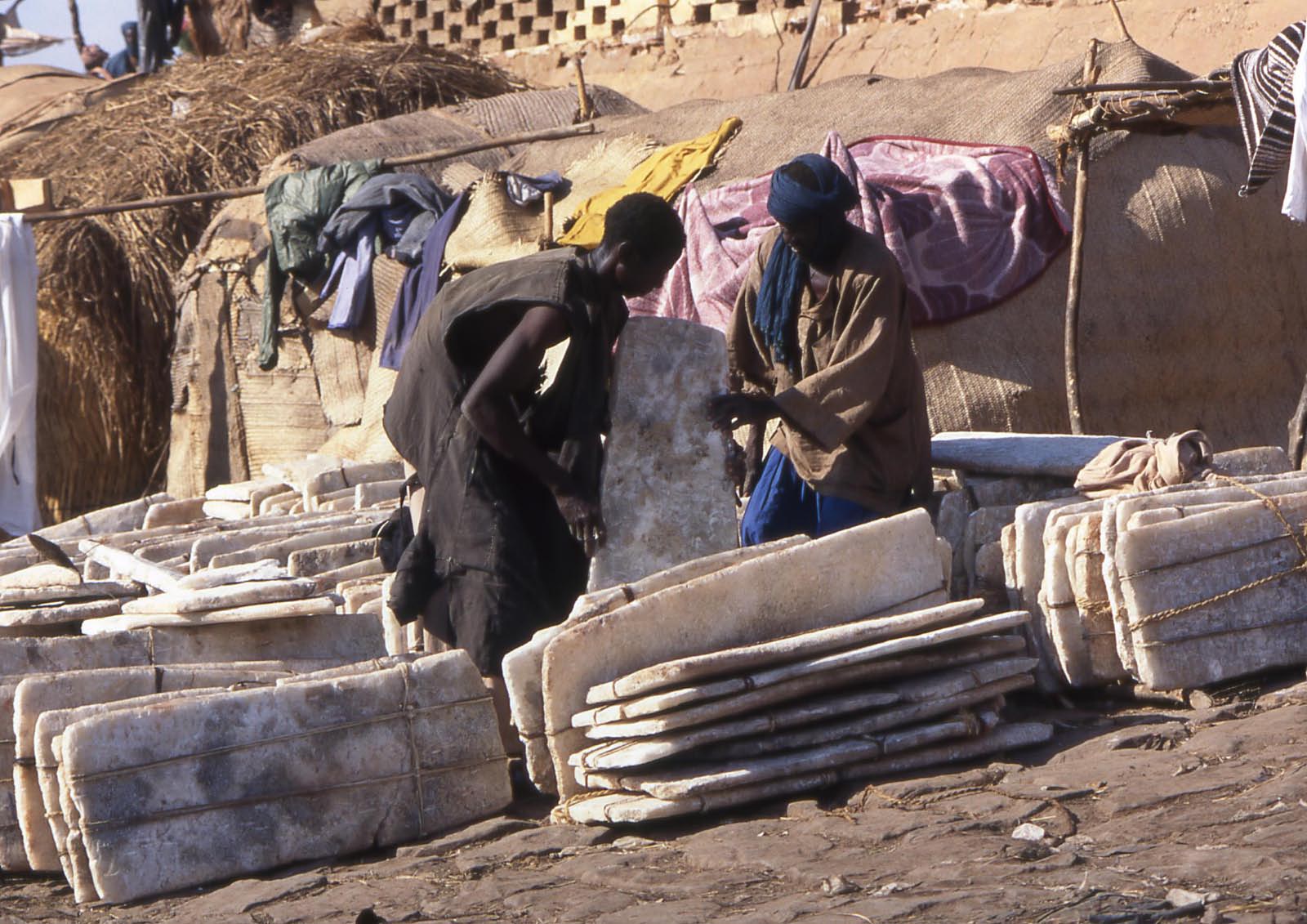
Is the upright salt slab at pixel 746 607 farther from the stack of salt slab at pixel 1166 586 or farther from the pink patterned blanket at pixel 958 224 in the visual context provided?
the pink patterned blanket at pixel 958 224

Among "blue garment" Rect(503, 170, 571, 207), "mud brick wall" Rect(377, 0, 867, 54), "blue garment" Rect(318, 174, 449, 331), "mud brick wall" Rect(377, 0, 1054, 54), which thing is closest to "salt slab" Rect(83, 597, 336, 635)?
Answer: "blue garment" Rect(503, 170, 571, 207)

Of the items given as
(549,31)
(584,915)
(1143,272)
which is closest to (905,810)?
(584,915)

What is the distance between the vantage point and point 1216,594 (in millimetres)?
4355

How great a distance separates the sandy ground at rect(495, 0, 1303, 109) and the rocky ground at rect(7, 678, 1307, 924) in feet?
18.7

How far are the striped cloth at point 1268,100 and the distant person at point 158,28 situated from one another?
11731 mm

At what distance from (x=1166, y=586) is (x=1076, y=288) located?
8.21 feet

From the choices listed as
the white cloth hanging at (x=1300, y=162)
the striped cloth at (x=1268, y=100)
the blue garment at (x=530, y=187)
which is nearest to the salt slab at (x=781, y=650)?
the white cloth hanging at (x=1300, y=162)

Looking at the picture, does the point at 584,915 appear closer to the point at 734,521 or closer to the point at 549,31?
the point at 734,521

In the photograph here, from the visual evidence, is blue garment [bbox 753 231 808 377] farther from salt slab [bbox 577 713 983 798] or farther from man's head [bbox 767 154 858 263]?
salt slab [bbox 577 713 983 798]

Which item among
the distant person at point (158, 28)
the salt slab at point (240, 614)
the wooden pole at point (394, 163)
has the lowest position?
the salt slab at point (240, 614)

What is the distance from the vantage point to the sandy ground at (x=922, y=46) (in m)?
9.11

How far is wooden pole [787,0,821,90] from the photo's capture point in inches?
412

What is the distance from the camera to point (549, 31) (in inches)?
500

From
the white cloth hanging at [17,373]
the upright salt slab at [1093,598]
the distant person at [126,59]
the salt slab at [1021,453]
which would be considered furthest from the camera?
the distant person at [126,59]
